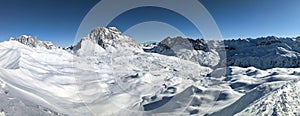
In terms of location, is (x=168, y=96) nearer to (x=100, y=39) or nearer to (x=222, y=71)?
(x=222, y=71)

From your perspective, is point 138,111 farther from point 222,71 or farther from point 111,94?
point 222,71

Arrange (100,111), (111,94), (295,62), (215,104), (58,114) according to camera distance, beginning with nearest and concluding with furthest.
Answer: (58,114)
(215,104)
(100,111)
(111,94)
(295,62)

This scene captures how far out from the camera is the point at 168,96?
20.9 meters

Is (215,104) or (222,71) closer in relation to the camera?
(215,104)

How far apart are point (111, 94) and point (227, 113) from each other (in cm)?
1206

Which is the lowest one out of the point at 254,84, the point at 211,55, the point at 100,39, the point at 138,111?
the point at 138,111

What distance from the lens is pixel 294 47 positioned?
13988 centimetres

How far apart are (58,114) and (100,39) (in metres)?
176

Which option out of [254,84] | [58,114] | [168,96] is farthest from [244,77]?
[58,114]

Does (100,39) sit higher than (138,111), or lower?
higher

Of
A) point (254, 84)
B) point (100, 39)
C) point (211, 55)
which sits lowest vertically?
point (254, 84)

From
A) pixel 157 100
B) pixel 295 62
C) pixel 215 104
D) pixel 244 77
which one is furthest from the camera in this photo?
pixel 295 62

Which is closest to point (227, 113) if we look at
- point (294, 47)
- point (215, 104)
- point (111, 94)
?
point (215, 104)

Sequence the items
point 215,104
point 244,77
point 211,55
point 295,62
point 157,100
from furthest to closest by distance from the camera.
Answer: point 211,55
point 295,62
point 244,77
point 157,100
point 215,104
